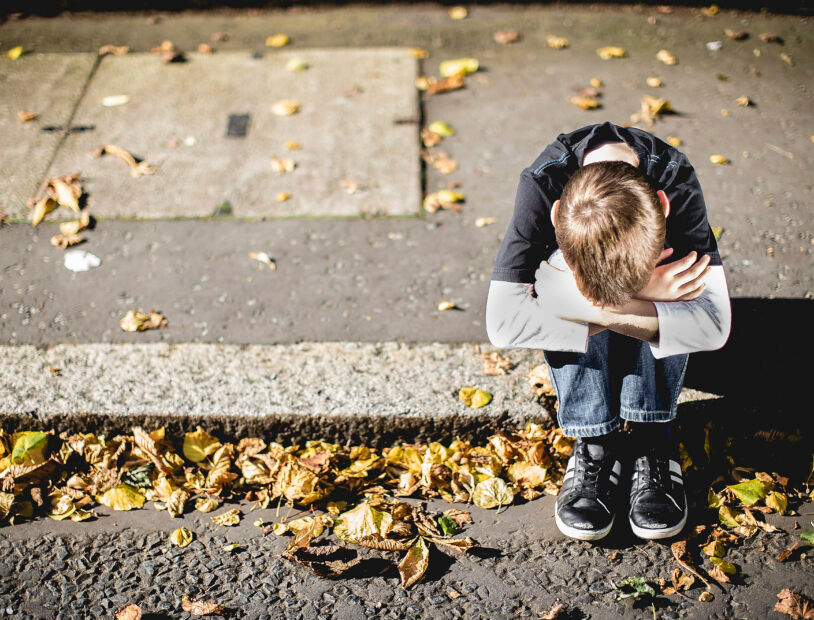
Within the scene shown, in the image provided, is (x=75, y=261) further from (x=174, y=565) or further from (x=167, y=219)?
(x=174, y=565)

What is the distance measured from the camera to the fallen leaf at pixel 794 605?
6.40 feet

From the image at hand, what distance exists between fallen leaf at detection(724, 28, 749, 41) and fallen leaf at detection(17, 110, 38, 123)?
4349mm

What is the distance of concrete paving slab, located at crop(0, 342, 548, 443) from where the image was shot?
2430 mm

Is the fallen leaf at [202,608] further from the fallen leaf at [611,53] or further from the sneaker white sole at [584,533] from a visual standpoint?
the fallen leaf at [611,53]

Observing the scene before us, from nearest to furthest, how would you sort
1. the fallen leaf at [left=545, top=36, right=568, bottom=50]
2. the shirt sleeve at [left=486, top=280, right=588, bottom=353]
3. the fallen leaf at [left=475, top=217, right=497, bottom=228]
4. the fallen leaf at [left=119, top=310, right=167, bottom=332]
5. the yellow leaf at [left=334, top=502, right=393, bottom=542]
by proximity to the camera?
the shirt sleeve at [left=486, top=280, right=588, bottom=353]
the yellow leaf at [left=334, top=502, right=393, bottom=542]
the fallen leaf at [left=119, top=310, right=167, bottom=332]
the fallen leaf at [left=475, top=217, right=497, bottom=228]
the fallen leaf at [left=545, top=36, right=568, bottom=50]

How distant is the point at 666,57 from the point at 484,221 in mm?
2034

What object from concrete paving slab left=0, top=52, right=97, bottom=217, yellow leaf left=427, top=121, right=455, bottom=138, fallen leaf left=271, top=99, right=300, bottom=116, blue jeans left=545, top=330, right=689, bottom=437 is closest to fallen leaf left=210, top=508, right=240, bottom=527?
blue jeans left=545, top=330, right=689, bottom=437

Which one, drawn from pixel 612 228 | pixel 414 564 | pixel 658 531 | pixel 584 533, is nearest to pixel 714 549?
pixel 658 531

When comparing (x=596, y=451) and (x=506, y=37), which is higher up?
(x=506, y=37)

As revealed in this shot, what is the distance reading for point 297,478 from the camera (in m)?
2.29

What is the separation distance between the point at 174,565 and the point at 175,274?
4.32 ft

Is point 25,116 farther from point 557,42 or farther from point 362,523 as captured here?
point 557,42

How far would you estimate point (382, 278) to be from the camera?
300cm

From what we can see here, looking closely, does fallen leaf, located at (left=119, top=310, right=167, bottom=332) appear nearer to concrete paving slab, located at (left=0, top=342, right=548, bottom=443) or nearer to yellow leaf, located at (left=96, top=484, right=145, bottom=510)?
concrete paving slab, located at (left=0, top=342, right=548, bottom=443)
